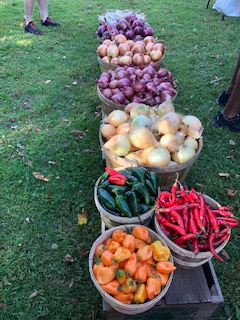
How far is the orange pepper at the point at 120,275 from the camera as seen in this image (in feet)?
5.78

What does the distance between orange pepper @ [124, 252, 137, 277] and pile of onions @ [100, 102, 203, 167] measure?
85cm

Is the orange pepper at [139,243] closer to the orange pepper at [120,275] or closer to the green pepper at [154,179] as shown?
the orange pepper at [120,275]

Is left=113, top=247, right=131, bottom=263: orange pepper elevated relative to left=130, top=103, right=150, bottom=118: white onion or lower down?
lower down

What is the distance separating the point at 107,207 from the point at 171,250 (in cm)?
54

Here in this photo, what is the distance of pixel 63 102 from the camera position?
14.6 ft

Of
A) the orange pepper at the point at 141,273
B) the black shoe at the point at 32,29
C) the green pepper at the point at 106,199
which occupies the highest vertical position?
the green pepper at the point at 106,199

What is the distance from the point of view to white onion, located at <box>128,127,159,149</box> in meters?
2.46

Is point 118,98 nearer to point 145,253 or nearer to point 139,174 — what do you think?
point 139,174

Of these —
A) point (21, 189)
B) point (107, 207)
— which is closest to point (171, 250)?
point (107, 207)

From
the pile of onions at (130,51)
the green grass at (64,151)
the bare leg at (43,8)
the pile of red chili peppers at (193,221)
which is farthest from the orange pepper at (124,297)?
the bare leg at (43,8)

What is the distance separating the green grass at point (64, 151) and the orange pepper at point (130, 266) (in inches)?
28.7

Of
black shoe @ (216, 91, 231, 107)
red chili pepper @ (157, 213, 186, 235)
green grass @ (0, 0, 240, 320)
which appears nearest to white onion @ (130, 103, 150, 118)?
green grass @ (0, 0, 240, 320)

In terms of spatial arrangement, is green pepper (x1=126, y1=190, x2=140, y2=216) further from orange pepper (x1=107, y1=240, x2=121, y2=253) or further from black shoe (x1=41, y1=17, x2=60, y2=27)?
black shoe (x1=41, y1=17, x2=60, y2=27)

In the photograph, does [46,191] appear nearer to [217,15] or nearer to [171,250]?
[171,250]
